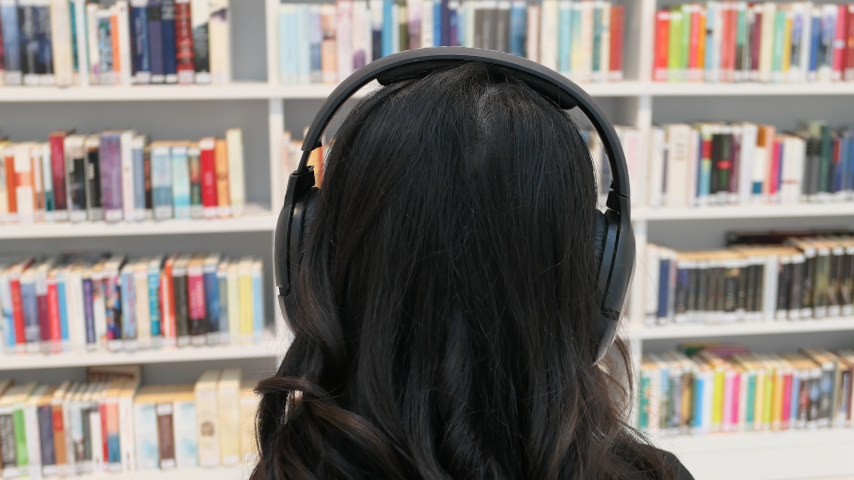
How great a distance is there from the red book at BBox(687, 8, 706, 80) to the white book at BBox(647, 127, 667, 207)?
0.18m

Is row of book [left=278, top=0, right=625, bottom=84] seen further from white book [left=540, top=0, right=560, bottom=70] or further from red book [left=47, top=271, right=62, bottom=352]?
red book [left=47, top=271, right=62, bottom=352]

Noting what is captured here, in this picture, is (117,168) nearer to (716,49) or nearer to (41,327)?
(41,327)

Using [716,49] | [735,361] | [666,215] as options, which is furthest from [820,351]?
[716,49]

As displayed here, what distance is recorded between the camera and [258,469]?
2.07ft

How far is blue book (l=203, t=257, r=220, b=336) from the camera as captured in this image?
2045 mm

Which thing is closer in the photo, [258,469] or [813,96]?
[258,469]

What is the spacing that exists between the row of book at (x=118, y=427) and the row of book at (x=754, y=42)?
1.51 meters

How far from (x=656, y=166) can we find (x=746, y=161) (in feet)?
0.89

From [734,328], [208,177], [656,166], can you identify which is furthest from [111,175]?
[734,328]

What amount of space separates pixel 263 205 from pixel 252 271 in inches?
9.5

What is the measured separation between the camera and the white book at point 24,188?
1.93 m

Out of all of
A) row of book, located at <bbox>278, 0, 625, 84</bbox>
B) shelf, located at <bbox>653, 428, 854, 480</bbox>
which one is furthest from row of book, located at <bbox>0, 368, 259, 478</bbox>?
shelf, located at <bbox>653, 428, 854, 480</bbox>

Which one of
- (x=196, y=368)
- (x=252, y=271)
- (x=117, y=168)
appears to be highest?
(x=117, y=168)

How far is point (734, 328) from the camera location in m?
2.24
